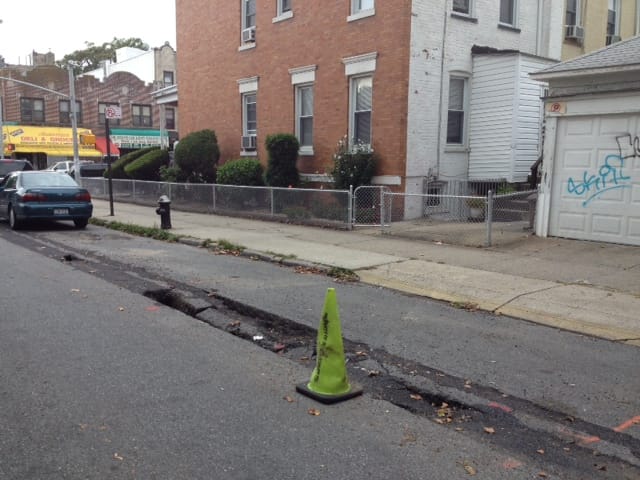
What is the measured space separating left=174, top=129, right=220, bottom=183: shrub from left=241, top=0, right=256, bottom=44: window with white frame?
357cm

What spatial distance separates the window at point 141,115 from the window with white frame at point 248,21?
30940 millimetres

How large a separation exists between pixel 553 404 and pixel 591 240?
733 cm

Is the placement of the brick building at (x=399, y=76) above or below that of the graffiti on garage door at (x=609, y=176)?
above

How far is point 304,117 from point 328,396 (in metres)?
14.3

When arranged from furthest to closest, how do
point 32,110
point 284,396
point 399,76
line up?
point 32,110 < point 399,76 < point 284,396

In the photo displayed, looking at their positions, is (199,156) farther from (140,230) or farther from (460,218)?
(460,218)

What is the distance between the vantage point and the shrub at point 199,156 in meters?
20.1

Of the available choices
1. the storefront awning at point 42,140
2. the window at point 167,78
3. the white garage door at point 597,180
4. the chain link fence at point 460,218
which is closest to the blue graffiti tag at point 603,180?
the white garage door at point 597,180

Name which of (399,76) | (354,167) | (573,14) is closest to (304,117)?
(354,167)

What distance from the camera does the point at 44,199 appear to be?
1408 centimetres

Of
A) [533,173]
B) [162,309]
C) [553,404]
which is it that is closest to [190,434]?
[553,404]

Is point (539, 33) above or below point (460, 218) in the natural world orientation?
above

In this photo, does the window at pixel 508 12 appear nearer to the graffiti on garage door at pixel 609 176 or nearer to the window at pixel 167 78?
the graffiti on garage door at pixel 609 176

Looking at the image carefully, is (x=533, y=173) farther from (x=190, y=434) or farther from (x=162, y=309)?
(x=190, y=434)
